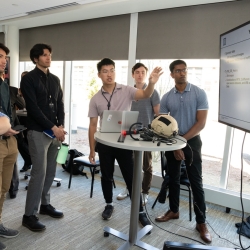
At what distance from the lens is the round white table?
1.45m

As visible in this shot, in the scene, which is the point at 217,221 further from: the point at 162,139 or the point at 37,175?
the point at 37,175

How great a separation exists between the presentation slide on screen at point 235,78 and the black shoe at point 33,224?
1864 mm

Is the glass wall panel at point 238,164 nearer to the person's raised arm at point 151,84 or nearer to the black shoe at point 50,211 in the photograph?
the person's raised arm at point 151,84

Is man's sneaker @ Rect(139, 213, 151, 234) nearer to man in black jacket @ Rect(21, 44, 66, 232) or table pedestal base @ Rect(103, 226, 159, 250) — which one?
table pedestal base @ Rect(103, 226, 159, 250)

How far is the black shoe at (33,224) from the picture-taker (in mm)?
2170

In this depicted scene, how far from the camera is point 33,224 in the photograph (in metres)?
2.18

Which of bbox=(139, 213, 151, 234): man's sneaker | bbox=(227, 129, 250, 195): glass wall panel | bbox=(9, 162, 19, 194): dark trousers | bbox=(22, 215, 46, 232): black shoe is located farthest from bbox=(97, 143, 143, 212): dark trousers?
bbox=(227, 129, 250, 195): glass wall panel

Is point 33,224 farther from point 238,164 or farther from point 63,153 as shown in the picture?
point 238,164

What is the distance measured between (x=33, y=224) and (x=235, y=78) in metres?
2.09

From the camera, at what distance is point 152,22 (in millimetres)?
3207

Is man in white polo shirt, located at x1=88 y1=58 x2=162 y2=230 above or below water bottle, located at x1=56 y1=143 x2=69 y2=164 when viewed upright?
above

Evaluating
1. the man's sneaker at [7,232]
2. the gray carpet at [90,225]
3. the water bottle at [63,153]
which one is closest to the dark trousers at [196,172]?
the gray carpet at [90,225]

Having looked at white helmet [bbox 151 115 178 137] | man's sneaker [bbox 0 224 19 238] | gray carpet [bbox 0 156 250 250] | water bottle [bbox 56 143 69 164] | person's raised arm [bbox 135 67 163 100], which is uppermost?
person's raised arm [bbox 135 67 163 100]

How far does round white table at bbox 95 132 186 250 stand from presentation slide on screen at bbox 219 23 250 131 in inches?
16.1
